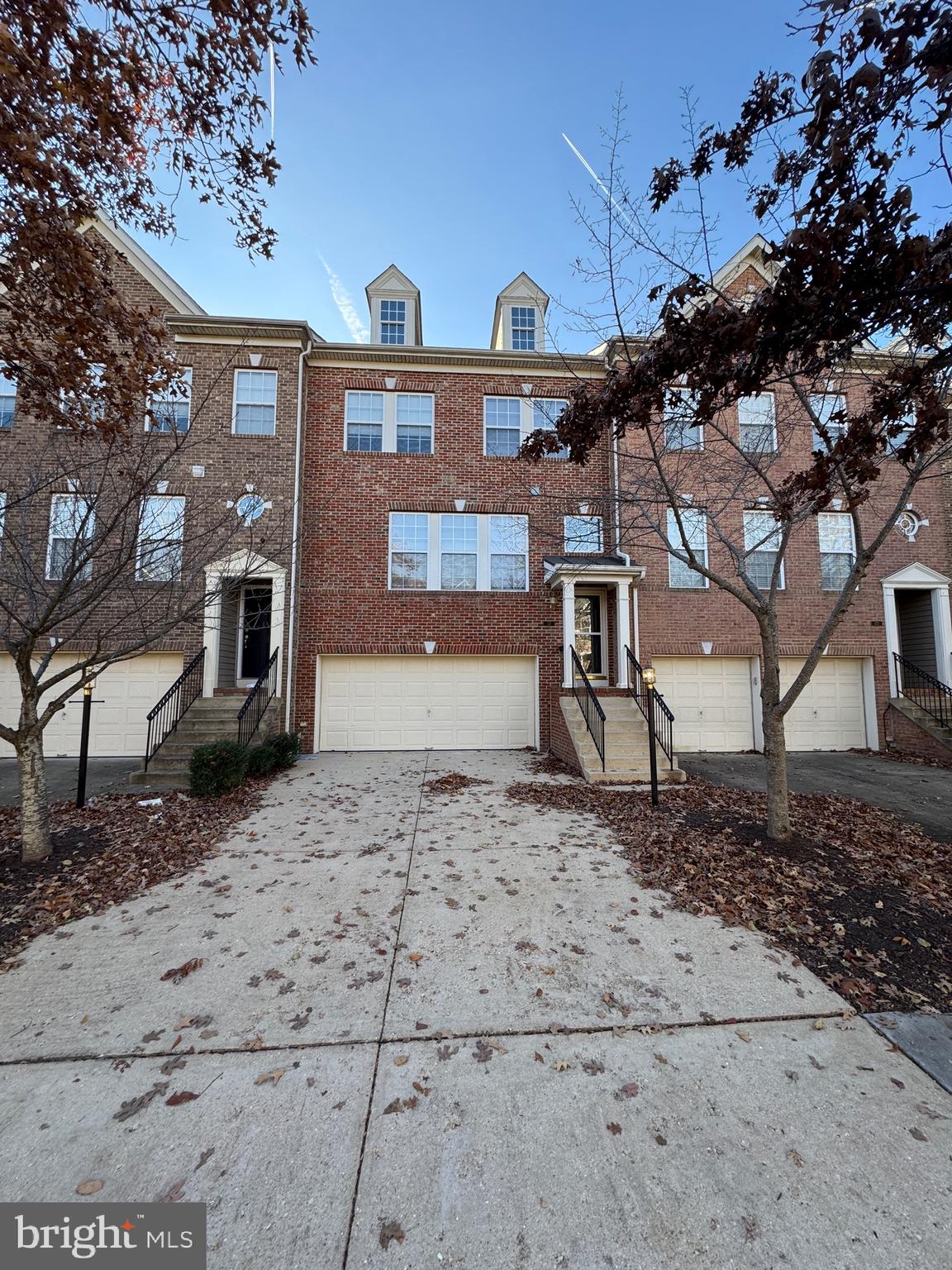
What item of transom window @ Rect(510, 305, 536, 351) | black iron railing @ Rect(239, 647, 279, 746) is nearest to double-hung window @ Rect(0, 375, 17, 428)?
black iron railing @ Rect(239, 647, 279, 746)

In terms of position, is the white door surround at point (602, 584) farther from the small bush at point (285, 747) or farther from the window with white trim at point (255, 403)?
the window with white trim at point (255, 403)

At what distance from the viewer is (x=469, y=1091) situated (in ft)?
7.33

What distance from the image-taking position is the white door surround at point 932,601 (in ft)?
36.7

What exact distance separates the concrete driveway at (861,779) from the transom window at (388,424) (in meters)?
8.51

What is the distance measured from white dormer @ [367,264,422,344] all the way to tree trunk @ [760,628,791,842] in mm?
10869

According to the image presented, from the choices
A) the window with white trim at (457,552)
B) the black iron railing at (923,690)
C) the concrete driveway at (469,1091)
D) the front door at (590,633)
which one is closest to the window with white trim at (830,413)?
the concrete driveway at (469,1091)

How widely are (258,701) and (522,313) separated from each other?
10.9 m

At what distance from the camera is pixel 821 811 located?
20.6 ft

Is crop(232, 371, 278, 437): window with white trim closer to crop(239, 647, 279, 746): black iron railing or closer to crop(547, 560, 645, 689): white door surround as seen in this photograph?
crop(239, 647, 279, 746): black iron railing

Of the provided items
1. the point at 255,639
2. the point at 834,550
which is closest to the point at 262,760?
the point at 255,639

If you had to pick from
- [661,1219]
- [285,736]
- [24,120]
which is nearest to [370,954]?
[661,1219]

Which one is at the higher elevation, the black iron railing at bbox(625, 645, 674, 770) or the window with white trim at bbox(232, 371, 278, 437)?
the window with white trim at bbox(232, 371, 278, 437)

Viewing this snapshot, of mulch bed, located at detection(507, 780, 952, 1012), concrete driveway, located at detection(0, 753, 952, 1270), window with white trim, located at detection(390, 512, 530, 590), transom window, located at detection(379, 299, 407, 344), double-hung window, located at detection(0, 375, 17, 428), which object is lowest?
concrete driveway, located at detection(0, 753, 952, 1270)

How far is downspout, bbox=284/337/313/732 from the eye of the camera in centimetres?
1027
